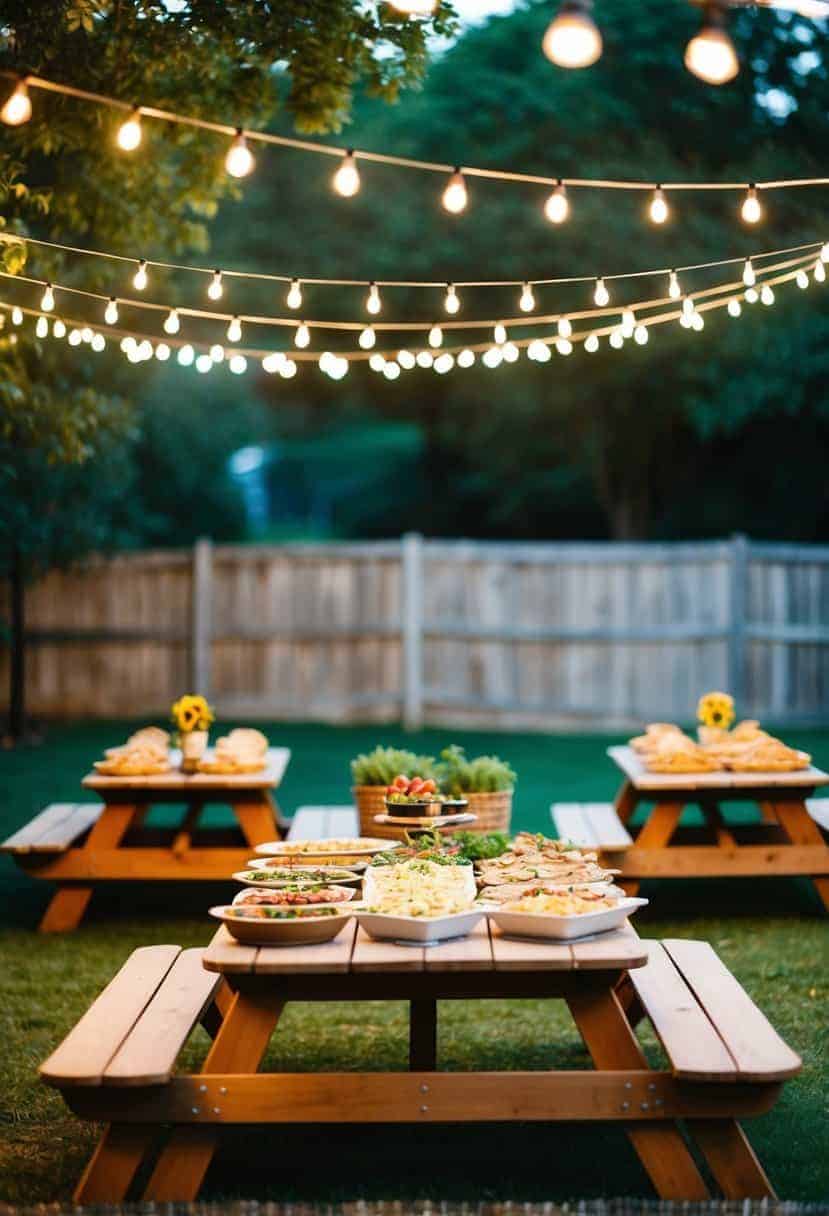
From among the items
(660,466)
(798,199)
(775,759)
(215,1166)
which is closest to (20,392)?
(775,759)

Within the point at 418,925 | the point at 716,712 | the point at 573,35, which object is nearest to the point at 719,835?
the point at 716,712

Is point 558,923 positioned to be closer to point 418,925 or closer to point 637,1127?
point 418,925

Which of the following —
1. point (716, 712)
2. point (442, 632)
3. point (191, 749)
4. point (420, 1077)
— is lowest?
point (420, 1077)

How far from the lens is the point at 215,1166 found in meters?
4.66

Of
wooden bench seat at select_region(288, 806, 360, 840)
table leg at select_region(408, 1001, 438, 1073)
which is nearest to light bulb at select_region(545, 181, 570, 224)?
table leg at select_region(408, 1001, 438, 1073)

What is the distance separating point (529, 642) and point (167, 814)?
18.6ft

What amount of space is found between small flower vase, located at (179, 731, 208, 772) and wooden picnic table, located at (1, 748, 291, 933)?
5cm

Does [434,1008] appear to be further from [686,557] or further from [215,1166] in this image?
[686,557]

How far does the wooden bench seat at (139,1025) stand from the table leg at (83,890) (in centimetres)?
267

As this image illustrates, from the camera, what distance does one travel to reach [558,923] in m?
4.14

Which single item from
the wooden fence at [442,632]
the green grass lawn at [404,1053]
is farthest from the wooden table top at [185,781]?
the wooden fence at [442,632]

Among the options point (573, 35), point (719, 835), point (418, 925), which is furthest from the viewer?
point (719, 835)

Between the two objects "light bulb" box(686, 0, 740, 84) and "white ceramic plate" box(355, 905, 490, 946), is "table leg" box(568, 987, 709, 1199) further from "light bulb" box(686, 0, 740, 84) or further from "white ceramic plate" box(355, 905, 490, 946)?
"light bulb" box(686, 0, 740, 84)

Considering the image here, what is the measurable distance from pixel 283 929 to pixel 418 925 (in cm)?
36
